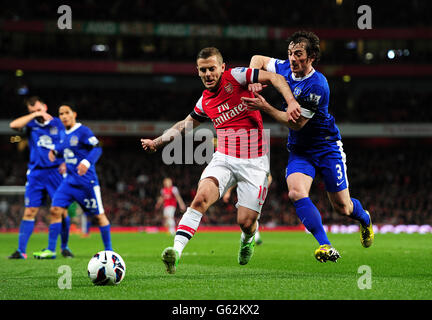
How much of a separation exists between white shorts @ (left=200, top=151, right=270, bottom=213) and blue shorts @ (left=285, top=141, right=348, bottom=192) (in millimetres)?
523

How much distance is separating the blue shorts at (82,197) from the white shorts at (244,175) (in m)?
3.49

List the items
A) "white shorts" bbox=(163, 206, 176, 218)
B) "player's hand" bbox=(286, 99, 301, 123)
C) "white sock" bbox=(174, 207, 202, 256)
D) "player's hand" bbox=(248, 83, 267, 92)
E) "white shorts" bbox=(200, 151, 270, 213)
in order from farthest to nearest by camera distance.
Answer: "white shorts" bbox=(163, 206, 176, 218) → "white shorts" bbox=(200, 151, 270, 213) → "player's hand" bbox=(248, 83, 267, 92) → "white sock" bbox=(174, 207, 202, 256) → "player's hand" bbox=(286, 99, 301, 123)

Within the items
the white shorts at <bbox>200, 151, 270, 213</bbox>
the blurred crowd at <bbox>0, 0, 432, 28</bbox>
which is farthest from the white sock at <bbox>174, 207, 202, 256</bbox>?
the blurred crowd at <bbox>0, 0, 432, 28</bbox>

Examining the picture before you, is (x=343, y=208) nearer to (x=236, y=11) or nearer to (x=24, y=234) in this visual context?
(x=24, y=234)

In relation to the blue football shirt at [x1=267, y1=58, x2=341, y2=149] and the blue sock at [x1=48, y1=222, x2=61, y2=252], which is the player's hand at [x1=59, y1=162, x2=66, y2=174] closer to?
the blue sock at [x1=48, y1=222, x2=61, y2=252]

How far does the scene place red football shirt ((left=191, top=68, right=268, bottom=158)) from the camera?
22.0 ft

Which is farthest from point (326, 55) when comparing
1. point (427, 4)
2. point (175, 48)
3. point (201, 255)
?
point (201, 255)

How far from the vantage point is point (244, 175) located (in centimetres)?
671

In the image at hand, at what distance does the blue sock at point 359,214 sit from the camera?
25.3ft

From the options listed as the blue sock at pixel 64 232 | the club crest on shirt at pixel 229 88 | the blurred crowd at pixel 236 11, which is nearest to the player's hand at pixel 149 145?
the club crest on shirt at pixel 229 88

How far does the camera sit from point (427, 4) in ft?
125

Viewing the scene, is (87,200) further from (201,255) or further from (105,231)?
(201,255)

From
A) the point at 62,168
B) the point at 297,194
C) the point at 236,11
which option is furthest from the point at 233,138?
the point at 236,11

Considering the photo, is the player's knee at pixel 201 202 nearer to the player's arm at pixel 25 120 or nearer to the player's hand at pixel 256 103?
the player's hand at pixel 256 103
